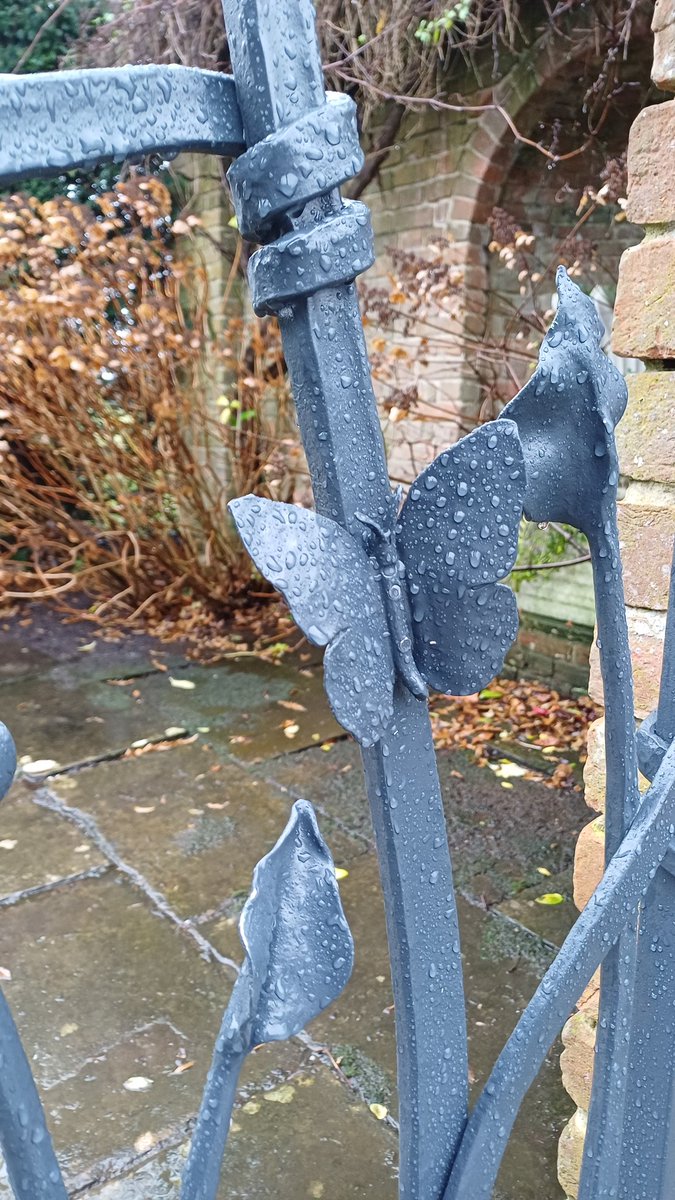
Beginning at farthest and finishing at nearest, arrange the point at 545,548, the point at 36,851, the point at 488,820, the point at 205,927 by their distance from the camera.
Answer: the point at 545,548 → the point at 488,820 → the point at 36,851 → the point at 205,927

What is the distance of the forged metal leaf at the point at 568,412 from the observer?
52 centimetres

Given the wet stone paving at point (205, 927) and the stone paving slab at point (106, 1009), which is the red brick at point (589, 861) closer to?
the wet stone paving at point (205, 927)

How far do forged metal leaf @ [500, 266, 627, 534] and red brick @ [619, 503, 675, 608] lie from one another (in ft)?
2.14

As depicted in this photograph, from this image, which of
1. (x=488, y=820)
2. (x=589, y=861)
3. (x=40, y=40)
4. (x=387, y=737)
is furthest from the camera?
(x=40, y=40)

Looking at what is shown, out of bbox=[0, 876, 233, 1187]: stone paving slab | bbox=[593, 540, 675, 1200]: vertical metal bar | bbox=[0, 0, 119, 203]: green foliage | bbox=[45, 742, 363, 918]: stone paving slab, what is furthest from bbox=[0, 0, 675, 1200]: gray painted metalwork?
bbox=[0, 0, 119, 203]: green foliage

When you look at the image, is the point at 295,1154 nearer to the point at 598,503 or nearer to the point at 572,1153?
the point at 572,1153

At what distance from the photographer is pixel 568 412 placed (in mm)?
530

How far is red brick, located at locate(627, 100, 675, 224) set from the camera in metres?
1.08

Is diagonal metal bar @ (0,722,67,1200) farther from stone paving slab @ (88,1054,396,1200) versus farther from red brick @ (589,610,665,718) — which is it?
stone paving slab @ (88,1054,396,1200)

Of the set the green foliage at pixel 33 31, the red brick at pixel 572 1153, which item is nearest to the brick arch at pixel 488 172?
the red brick at pixel 572 1153

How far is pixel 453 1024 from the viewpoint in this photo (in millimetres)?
591

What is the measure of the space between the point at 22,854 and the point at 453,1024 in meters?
2.52

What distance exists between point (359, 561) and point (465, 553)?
61 mm

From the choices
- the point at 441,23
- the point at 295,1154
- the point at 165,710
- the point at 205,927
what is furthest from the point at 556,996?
the point at 441,23
